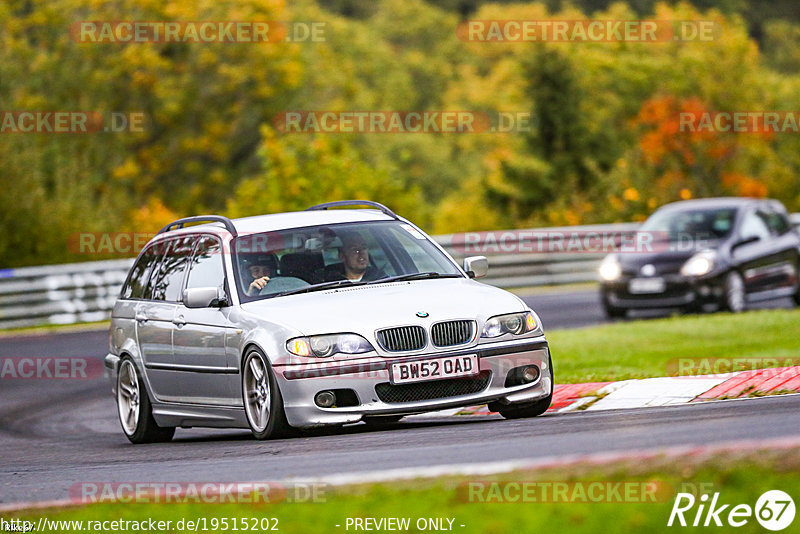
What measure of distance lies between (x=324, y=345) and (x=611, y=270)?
13084mm

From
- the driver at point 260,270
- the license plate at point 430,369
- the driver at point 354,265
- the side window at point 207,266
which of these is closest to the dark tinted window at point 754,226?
the driver at point 354,265

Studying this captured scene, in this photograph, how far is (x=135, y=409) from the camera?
12703mm

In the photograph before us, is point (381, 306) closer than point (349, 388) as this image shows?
No

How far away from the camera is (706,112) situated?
49.3 metres

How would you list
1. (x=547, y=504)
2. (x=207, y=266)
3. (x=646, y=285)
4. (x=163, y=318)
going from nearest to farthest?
(x=547, y=504), (x=207, y=266), (x=163, y=318), (x=646, y=285)

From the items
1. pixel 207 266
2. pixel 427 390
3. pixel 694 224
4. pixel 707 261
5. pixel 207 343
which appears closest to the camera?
pixel 427 390

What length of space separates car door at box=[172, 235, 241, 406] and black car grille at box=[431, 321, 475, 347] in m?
1.53

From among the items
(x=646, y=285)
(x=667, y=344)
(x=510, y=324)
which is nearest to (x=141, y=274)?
(x=510, y=324)

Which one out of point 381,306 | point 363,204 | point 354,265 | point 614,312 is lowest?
point 614,312

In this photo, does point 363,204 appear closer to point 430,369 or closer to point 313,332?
point 313,332

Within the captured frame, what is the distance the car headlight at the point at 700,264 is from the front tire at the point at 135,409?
11.2 metres

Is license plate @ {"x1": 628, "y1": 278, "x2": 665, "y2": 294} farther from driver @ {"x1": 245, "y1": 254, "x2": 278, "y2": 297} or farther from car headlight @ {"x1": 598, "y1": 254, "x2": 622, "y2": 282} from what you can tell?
driver @ {"x1": 245, "y1": 254, "x2": 278, "y2": 297}

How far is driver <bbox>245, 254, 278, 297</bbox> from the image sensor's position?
37.5 ft

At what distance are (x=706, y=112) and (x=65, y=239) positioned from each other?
2418 centimetres
